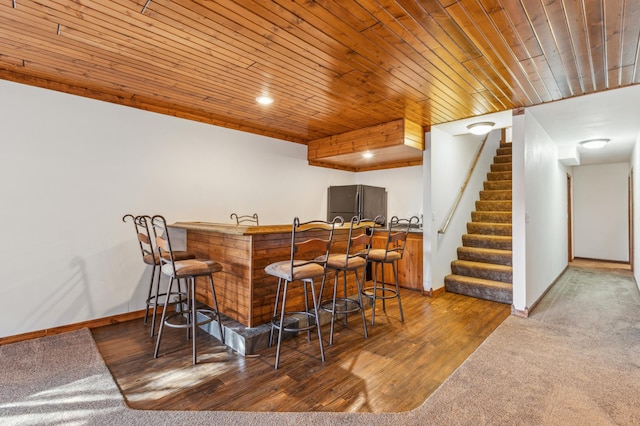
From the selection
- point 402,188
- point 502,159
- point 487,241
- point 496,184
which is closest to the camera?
point 487,241

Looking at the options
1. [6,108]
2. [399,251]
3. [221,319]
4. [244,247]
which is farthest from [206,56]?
[399,251]

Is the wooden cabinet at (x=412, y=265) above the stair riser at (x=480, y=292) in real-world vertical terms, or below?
above

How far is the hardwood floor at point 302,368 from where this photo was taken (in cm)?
196

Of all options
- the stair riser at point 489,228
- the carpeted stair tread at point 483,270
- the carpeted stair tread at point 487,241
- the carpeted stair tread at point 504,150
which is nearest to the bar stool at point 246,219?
the carpeted stair tread at point 483,270

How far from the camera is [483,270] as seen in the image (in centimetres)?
455

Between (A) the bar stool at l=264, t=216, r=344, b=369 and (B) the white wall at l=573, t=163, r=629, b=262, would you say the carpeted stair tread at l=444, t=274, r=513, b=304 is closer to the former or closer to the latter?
(A) the bar stool at l=264, t=216, r=344, b=369

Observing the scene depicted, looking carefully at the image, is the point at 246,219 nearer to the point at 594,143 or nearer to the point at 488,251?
the point at 488,251

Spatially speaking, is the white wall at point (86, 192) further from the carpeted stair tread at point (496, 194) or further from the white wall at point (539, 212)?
the carpeted stair tread at point (496, 194)

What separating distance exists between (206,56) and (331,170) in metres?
3.64

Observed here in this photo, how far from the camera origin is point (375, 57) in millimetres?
2498

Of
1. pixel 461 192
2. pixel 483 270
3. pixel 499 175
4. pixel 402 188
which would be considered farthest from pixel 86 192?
pixel 499 175

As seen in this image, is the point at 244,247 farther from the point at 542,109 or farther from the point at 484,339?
the point at 542,109

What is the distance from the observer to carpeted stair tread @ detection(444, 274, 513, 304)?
4.08m

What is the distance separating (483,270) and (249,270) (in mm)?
3541
